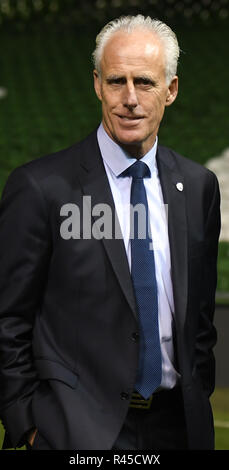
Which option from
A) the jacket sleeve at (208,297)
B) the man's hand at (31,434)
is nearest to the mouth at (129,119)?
the jacket sleeve at (208,297)

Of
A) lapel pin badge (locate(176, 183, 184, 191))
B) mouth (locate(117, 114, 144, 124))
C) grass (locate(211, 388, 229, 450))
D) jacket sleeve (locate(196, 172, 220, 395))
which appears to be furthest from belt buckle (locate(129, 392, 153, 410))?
grass (locate(211, 388, 229, 450))

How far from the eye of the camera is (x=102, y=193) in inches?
66.7

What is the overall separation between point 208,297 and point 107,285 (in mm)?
364

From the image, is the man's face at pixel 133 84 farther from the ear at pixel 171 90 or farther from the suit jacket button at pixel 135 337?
the suit jacket button at pixel 135 337

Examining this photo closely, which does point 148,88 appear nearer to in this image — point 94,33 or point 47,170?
point 47,170

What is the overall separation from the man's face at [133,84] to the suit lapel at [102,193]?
102mm

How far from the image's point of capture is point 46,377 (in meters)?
1.66

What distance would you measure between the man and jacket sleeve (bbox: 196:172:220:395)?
129 millimetres

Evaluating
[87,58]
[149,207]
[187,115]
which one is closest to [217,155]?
[187,115]

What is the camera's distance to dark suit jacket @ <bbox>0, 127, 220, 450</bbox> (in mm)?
1649

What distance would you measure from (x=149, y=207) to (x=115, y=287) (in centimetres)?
20

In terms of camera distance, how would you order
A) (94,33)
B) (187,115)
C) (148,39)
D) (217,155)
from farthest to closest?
1. (94,33)
2. (187,115)
3. (217,155)
4. (148,39)

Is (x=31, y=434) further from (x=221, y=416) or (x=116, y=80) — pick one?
(x=221, y=416)

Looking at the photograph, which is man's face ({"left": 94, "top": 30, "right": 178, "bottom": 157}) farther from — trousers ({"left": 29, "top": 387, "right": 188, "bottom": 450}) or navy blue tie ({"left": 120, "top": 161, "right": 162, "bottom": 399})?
trousers ({"left": 29, "top": 387, "right": 188, "bottom": 450})
